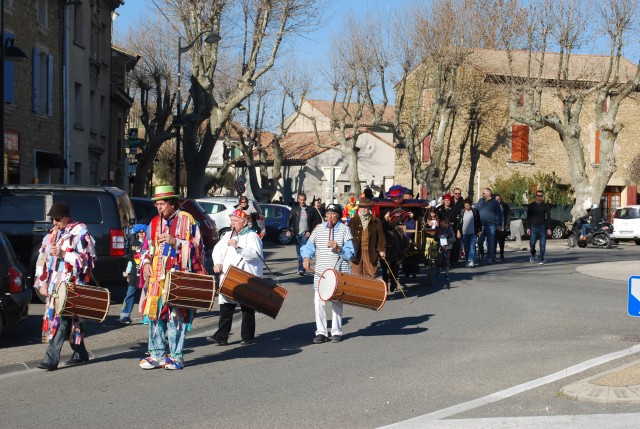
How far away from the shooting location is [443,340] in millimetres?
11344

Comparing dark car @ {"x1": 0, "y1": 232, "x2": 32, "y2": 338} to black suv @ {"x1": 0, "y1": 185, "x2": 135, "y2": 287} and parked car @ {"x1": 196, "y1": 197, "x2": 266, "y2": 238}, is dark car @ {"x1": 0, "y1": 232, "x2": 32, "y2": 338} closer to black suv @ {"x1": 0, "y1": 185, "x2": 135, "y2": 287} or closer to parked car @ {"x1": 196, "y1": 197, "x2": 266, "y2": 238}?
black suv @ {"x1": 0, "y1": 185, "x2": 135, "y2": 287}

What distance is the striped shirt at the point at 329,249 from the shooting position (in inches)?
455

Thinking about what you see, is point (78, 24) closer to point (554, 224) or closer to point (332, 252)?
point (554, 224)

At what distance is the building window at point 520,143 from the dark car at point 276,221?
19900 millimetres

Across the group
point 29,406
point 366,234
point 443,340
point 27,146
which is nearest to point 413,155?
point 27,146

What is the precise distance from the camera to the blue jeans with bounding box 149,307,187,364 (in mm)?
8984

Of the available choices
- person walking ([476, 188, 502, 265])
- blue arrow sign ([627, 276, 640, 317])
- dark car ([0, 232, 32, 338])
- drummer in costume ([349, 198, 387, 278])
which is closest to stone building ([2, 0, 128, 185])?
person walking ([476, 188, 502, 265])

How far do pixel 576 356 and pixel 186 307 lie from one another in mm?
4212

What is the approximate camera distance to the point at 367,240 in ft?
47.1

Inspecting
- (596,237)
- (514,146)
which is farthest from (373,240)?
(514,146)

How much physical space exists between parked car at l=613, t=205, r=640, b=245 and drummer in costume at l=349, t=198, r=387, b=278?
79.7 feet

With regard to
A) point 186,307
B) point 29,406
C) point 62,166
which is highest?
point 62,166

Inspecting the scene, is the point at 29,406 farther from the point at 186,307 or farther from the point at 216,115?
the point at 216,115

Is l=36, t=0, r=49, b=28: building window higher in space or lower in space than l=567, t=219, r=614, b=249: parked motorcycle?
higher
